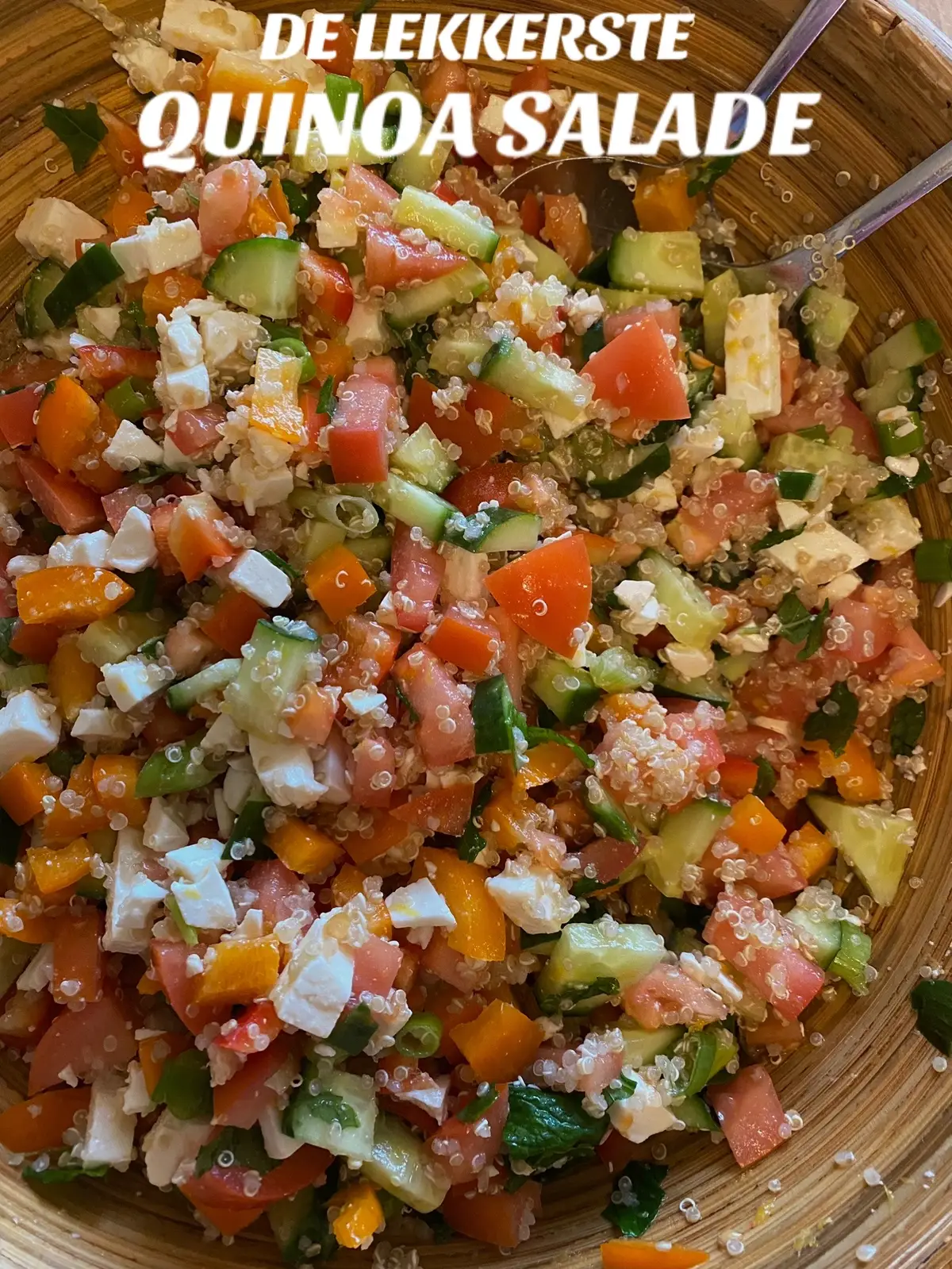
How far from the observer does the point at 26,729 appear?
2074 millimetres

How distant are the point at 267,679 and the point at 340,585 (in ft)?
0.90

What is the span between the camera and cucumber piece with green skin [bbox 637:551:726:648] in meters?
2.39

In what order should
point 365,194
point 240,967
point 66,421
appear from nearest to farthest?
1. point 240,967
2. point 66,421
3. point 365,194

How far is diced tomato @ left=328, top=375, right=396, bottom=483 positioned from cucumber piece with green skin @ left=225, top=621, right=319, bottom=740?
382 millimetres

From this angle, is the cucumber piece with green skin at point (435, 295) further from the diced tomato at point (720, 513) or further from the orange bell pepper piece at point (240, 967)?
the orange bell pepper piece at point (240, 967)

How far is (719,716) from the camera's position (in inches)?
93.6

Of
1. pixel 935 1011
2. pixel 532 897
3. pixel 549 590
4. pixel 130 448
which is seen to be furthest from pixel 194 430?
pixel 935 1011

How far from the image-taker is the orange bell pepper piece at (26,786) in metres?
2.12

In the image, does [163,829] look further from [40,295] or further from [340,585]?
[40,295]

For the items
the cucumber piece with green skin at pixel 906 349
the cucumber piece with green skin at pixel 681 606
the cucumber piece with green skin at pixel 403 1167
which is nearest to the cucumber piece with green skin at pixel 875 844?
the cucumber piece with green skin at pixel 681 606

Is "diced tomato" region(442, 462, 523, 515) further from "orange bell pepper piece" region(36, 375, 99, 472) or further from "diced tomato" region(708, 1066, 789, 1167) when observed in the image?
"diced tomato" region(708, 1066, 789, 1167)

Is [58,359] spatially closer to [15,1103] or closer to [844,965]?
[15,1103]

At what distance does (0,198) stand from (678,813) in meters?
2.22

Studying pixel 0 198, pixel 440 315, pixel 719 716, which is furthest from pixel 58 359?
pixel 719 716
